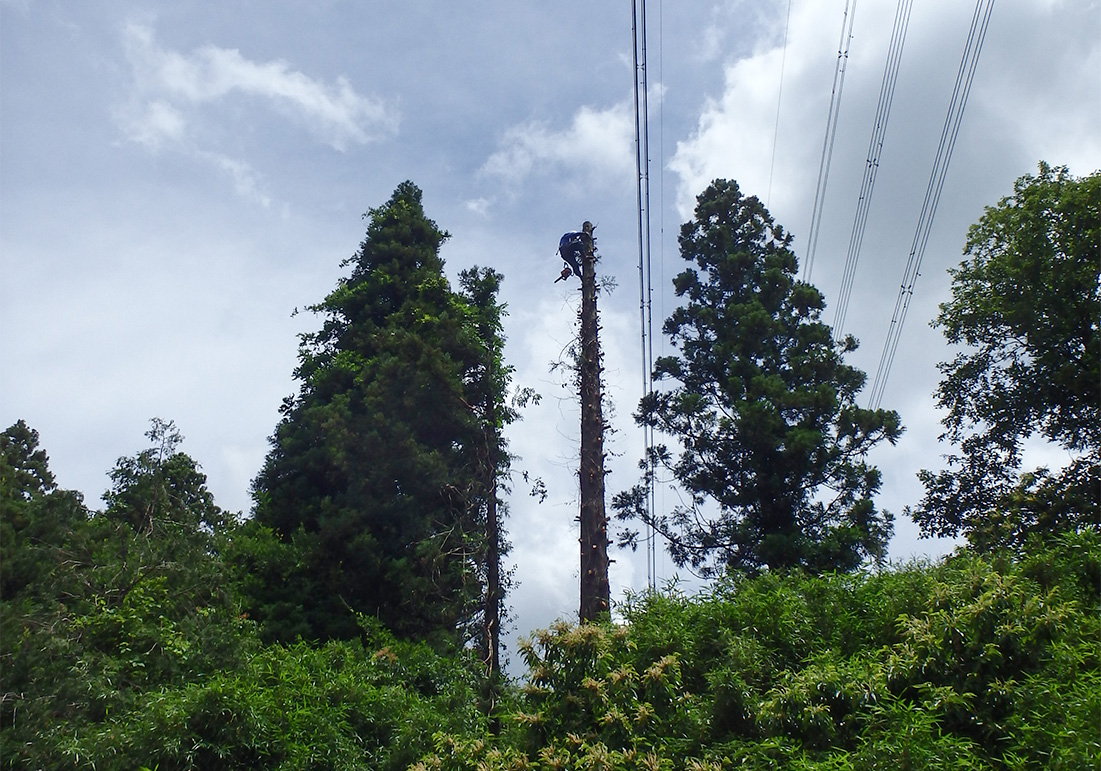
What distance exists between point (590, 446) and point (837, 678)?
5.88 meters

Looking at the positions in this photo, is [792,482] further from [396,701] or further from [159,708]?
[159,708]

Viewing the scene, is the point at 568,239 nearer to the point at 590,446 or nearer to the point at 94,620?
the point at 590,446

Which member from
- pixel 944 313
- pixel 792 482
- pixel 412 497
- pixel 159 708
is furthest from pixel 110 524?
pixel 944 313

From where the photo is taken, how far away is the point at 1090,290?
18.1 metres

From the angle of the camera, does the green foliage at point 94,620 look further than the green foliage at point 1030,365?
No

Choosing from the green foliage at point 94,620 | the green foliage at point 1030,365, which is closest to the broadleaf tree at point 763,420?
the green foliage at point 1030,365

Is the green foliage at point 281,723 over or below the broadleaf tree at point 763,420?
below

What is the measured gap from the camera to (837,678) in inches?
276

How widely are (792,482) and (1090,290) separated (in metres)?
7.44

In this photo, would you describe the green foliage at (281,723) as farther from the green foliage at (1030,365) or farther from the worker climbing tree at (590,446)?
the green foliage at (1030,365)

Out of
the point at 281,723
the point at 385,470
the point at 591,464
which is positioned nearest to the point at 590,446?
the point at 591,464

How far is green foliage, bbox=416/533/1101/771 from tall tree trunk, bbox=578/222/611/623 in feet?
5.01

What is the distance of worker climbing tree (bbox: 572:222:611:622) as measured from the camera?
11.5 meters

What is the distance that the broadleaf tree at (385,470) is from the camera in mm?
16906
